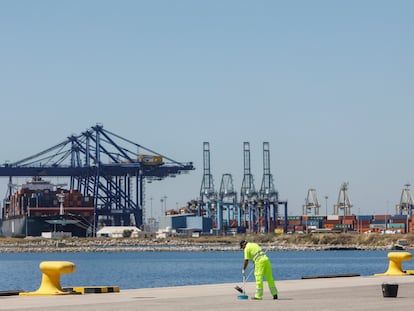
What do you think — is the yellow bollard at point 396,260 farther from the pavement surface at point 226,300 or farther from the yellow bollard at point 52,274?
the yellow bollard at point 52,274

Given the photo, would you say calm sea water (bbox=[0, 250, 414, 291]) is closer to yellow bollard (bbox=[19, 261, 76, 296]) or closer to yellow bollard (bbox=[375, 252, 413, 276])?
yellow bollard (bbox=[375, 252, 413, 276])

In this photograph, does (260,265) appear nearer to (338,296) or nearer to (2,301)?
(338,296)

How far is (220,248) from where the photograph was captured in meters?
188

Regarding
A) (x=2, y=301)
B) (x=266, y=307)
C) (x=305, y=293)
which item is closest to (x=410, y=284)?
(x=305, y=293)

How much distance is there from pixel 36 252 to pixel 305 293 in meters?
160

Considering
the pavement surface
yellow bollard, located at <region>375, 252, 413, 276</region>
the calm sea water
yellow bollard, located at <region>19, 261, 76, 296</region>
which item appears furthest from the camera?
the calm sea water

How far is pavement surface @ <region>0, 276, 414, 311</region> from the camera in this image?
25.3 metres

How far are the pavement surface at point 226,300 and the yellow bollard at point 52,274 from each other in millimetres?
694

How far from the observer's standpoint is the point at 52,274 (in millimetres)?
30750

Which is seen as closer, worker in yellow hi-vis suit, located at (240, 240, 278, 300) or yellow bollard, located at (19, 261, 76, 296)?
worker in yellow hi-vis suit, located at (240, 240, 278, 300)

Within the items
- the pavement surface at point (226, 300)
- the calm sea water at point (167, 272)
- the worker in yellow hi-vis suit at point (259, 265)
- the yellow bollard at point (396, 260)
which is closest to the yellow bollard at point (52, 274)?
the pavement surface at point (226, 300)

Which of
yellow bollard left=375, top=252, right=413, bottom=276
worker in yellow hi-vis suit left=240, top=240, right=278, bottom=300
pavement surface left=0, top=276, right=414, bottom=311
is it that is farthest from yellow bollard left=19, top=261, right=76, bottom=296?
yellow bollard left=375, top=252, right=413, bottom=276

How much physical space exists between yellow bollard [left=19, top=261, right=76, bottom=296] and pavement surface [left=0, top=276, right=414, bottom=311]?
0.69m

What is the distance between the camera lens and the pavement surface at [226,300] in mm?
25266
